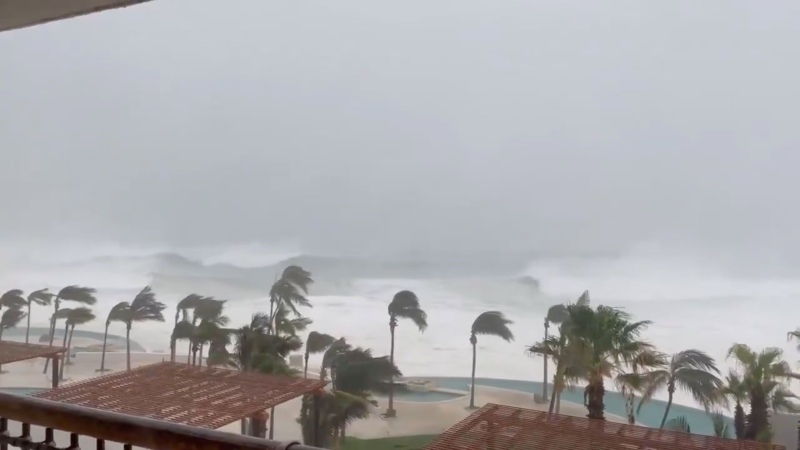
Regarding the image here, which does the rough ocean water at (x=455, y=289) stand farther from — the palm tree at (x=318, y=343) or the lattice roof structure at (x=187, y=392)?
the lattice roof structure at (x=187, y=392)

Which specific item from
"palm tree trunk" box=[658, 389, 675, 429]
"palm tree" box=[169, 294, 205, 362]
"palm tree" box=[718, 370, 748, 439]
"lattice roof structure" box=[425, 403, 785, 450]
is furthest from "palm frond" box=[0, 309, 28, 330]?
"palm tree" box=[718, 370, 748, 439]

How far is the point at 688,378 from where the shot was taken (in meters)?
2.18

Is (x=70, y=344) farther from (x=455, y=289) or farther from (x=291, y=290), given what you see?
(x=455, y=289)

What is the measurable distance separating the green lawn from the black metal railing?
140cm

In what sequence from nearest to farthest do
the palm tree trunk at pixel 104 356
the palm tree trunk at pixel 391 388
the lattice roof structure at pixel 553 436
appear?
the lattice roof structure at pixel 553 436 → the palm tree trunk at pixel 391 388 → the palm tree trunk at pixel 104 356

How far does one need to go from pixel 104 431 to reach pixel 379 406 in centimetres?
167

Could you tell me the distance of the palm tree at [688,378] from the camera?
2.13 meters

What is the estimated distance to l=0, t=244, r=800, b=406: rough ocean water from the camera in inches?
87.4

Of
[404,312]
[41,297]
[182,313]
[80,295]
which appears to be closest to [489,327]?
[404,312]

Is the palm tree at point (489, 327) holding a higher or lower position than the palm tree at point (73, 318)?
higher

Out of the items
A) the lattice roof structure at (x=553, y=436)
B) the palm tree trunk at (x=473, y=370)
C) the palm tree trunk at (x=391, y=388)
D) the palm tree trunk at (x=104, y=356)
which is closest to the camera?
the lattice roof structure at (x=553, y=436)

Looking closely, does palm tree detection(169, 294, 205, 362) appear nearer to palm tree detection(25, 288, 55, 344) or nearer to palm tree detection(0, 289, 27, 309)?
palm tree detection(25, 288, 55, 344)

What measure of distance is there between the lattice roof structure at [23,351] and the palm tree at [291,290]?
3.38 feet

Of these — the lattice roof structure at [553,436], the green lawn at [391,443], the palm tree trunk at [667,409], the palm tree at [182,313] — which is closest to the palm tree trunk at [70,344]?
the palm tree at [182,313]
